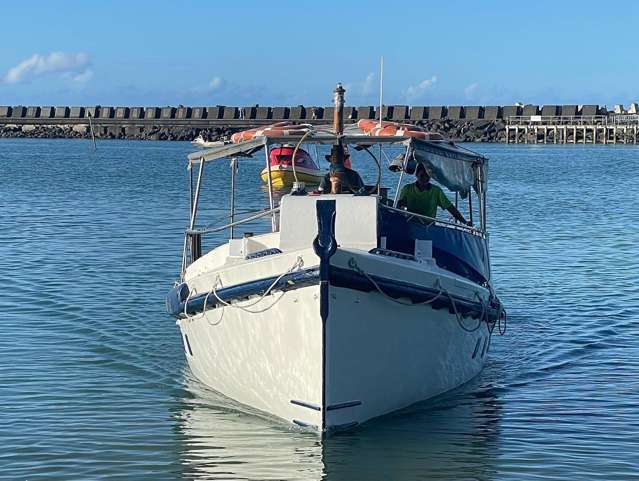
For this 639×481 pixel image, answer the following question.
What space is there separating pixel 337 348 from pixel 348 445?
999 mm

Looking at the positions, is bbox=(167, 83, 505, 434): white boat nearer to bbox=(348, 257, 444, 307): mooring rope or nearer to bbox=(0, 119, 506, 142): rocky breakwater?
bbox=(348, 257, 444, 307): mooring rope

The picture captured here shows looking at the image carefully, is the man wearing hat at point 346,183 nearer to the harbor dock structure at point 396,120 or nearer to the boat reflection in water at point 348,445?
the boat reflection in water at point 348,445

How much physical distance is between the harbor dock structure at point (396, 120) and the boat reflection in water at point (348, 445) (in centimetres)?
8500

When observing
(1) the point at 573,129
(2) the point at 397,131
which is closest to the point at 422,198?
(2) the point at 397,131

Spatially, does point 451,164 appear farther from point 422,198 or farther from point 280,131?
point 280,131

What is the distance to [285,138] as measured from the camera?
12812 mm

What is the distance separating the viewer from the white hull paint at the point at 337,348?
10656mm

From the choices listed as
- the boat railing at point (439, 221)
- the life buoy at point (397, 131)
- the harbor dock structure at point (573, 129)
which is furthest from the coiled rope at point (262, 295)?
the harbor dock structure at point (573, 129)

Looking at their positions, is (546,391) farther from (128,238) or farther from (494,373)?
(128,238)

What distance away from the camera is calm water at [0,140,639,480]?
35.4 feet

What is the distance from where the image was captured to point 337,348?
34.9 feet

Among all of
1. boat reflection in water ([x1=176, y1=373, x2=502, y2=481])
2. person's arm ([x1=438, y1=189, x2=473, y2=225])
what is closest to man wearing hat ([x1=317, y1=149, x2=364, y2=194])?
person's arm ([x1=438, y1=189, x2=473, y2=225])

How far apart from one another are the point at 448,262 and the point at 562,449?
2.53 m

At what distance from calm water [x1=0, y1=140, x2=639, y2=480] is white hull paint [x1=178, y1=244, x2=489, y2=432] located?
31cm
